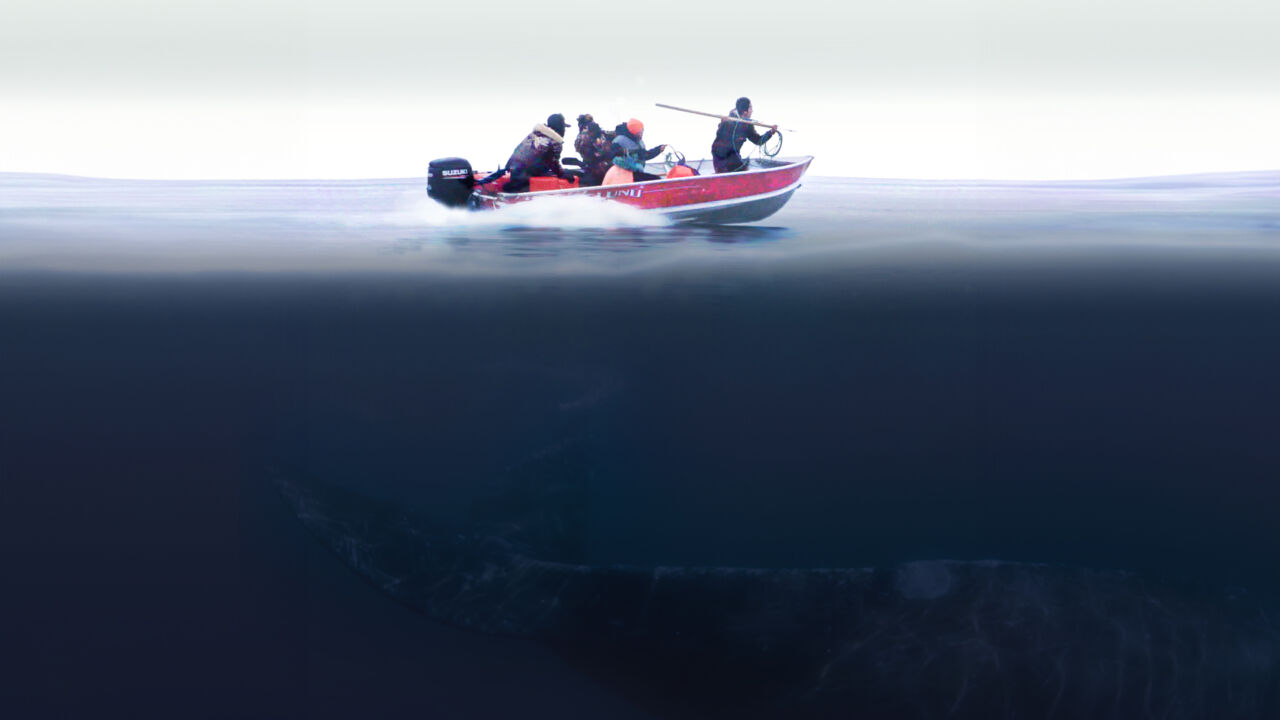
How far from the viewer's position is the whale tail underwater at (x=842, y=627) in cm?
446

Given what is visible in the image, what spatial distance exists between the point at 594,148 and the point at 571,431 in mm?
7210

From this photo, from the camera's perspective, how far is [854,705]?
4359mm

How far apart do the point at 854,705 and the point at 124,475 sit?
18.7 feet

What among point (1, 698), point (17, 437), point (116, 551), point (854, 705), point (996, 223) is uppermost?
point (996, 223)

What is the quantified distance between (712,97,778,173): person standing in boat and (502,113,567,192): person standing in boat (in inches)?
113

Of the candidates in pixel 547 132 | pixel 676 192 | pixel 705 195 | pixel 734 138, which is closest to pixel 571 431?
pixel 676 192

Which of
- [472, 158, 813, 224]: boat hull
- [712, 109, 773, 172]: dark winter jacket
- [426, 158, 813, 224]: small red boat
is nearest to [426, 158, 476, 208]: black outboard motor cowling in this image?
[426, 158, 813, 224]: small red boat

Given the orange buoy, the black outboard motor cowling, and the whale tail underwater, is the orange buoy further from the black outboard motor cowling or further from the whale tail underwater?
the whale tail underwater

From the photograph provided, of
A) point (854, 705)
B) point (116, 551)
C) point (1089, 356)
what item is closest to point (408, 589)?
point (116, 551)

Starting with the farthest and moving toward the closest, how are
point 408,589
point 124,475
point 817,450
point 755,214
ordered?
1. point 755,214
2. point 817,450
3. point 124,475
4. point 408,589

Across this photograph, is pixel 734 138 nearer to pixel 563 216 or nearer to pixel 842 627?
pixel 563 216

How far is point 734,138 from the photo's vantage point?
502 inches

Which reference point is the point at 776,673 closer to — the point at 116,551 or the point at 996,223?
the point at 116,551

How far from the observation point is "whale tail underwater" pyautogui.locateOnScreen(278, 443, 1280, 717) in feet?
14.6
